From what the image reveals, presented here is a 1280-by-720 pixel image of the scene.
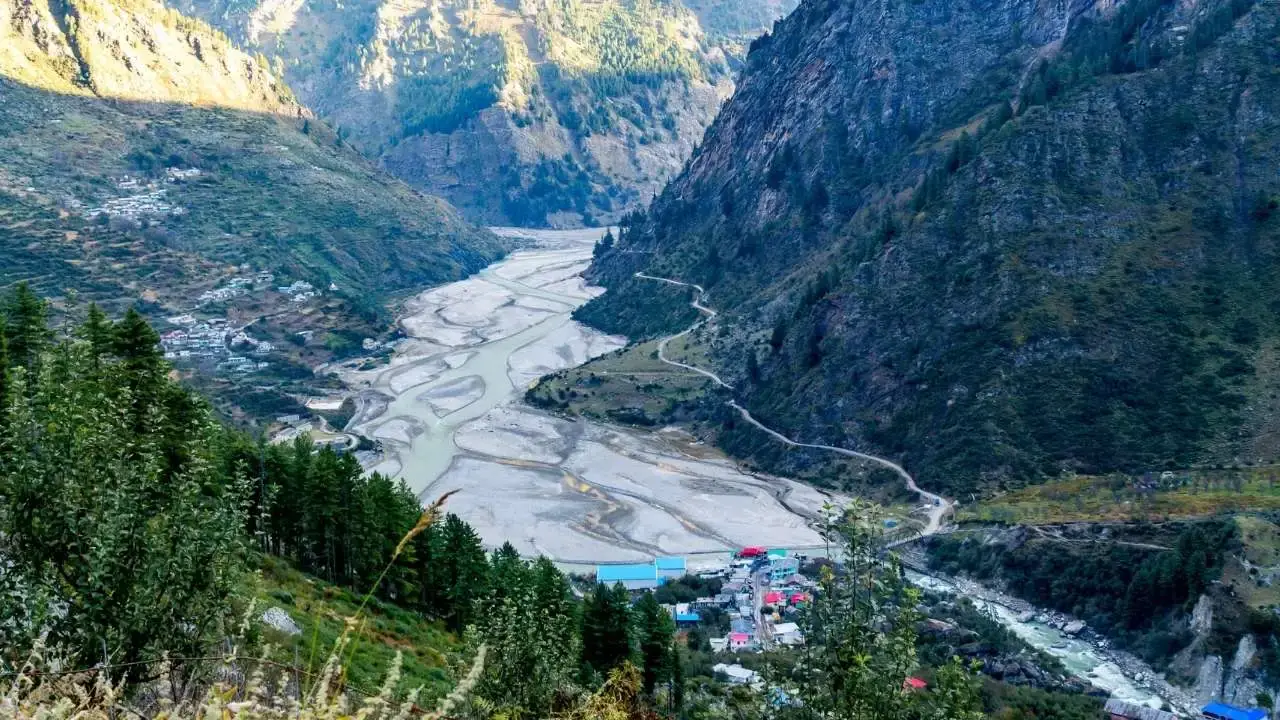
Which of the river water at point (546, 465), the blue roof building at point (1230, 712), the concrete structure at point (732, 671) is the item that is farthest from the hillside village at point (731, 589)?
the blue roof building at point (1230, 712)

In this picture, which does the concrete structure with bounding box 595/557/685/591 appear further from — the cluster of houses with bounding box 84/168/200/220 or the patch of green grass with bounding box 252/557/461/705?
the cluster of houses with bounding box 84/168/200/220

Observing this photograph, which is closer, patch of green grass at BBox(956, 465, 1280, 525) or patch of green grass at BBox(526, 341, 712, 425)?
patch of green grass at BBox(956, 465, 1280, 525)

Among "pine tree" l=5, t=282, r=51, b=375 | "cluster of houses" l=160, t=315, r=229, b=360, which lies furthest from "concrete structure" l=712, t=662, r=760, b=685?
"cluster of houses" l=160, t=315, r=229, b=360

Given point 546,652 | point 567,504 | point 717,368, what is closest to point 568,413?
point 717,368

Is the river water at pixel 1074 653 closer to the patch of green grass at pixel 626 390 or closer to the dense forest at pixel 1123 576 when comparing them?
the dense forest at pixel 1123 576

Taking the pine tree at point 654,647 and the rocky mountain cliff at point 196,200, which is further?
the rocky mountain cliff at point 196,200

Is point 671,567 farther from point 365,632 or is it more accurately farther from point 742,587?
point 365,632
